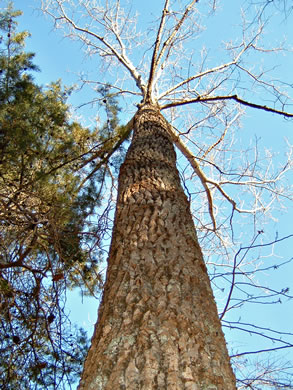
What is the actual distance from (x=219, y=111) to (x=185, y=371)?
5129 mm

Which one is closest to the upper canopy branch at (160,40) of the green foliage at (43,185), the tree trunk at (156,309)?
the green foliage at (43,185)

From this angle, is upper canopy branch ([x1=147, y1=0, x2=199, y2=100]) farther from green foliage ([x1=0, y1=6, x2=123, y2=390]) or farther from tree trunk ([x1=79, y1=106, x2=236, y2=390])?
tree trunk ([x1=79, y1=106, x2=236, y2=390])

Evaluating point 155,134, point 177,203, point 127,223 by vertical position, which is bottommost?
point 127,223

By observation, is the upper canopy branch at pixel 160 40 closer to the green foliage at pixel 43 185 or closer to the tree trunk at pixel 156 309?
the green foliage at pixel 43 185

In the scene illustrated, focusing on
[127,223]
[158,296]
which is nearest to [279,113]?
[127,223]

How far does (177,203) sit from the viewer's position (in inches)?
93.1

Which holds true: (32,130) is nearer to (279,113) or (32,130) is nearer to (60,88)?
(60,88)

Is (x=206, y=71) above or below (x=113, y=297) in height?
above

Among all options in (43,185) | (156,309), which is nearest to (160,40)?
(43,185)

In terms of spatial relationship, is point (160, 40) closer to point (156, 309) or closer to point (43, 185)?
point (43, 185)

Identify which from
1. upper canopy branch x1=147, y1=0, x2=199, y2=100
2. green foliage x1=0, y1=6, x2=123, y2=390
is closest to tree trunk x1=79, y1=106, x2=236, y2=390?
green foliage x1=0, y1=6, x2=123, y2=390

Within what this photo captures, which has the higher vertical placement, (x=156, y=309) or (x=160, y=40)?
(x=160, y=40)

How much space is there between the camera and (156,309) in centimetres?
147

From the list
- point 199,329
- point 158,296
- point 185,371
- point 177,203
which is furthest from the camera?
point 177,203
